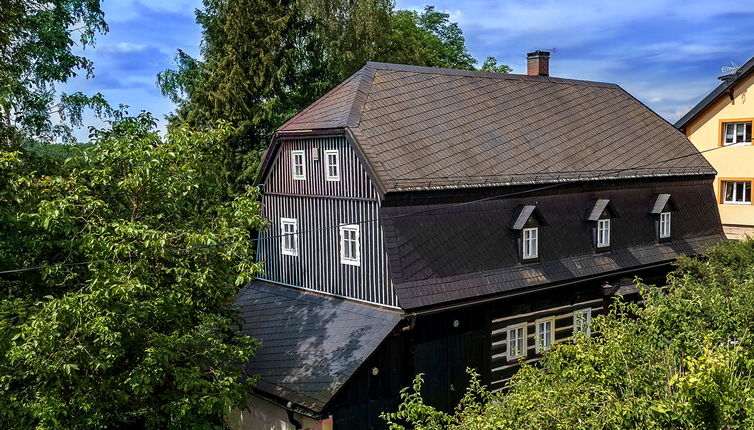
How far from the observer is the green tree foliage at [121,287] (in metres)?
10.2

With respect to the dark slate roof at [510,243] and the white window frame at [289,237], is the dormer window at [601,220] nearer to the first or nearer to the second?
the dark slate roof at [510,243]

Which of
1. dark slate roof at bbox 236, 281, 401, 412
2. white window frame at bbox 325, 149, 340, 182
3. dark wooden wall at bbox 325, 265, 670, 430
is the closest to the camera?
dark slate roof at bbox 236, 281, 401, 412

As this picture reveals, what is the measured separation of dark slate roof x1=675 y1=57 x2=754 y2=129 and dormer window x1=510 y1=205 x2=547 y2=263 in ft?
48.9

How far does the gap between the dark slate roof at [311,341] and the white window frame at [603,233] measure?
7.96m

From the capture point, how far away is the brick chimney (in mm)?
25234

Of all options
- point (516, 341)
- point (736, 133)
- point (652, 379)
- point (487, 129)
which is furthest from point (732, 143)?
point (652, 379)

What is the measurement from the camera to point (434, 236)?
53.6 ft

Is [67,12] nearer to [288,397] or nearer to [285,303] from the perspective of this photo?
[285,303]

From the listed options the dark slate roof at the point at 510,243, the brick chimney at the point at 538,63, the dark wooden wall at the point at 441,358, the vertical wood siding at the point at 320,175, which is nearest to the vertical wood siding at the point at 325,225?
the vertical wood siding at the point at 320,175

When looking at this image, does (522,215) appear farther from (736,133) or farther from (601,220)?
(736,133)

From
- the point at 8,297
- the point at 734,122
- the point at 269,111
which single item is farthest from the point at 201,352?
the point at 734,122

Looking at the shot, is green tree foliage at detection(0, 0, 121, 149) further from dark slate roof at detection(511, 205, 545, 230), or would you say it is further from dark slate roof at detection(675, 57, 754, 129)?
dark slate roof at detection(675, 57, 754, 129)

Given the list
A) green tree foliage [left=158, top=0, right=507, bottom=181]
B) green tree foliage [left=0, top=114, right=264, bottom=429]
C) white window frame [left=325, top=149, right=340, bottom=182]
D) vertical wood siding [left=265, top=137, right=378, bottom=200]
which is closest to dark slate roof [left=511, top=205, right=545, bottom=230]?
vertical wood siding [left=265, top=137, right=378, bottom=200]

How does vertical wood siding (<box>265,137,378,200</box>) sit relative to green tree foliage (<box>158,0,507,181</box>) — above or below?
below
